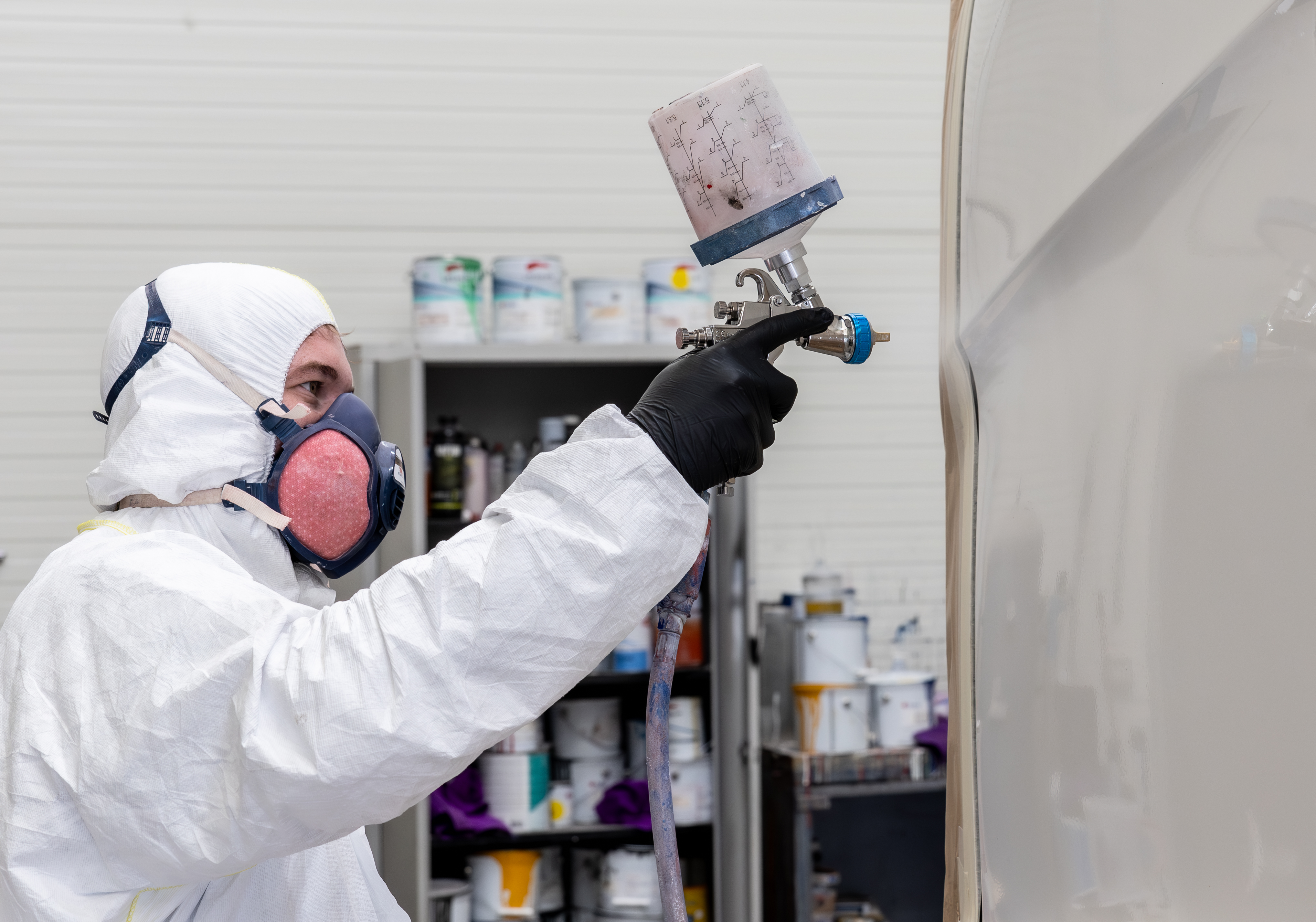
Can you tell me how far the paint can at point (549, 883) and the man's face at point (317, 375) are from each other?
1.94 m

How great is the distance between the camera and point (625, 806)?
2.91 metres

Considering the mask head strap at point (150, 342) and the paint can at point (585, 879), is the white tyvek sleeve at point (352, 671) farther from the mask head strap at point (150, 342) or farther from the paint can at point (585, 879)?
the paint can at point (585, 879)

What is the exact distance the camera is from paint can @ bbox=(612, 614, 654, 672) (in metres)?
2.91

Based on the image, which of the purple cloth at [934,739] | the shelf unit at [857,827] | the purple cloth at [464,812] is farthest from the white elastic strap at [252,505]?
the purple cloth at [934,739]

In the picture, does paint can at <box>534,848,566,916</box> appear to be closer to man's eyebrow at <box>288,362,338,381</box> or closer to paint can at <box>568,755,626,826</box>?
paint can at <box>568,755,626,826</box>

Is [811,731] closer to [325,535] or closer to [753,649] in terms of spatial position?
[753,649]


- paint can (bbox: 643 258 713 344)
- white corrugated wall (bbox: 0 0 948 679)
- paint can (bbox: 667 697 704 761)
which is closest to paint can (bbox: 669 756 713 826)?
paint can (bbox: 667 697 704 761)

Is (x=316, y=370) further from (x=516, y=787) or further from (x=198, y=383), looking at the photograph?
(x=516, y=787)

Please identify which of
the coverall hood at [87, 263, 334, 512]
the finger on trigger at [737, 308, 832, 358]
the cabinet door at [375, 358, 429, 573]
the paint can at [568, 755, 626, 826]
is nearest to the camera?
the finger on trigger at [737, 308, 832, 358]

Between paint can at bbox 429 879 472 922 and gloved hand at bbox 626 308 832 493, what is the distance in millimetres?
2114

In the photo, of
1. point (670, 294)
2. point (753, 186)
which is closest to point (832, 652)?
point (670, 294)

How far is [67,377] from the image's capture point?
3.28 m

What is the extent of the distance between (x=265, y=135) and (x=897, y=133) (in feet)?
6.61

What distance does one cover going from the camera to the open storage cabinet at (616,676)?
108 inches
